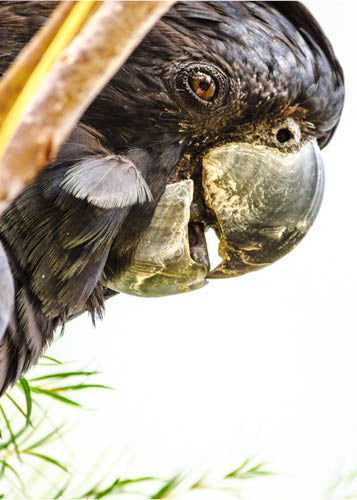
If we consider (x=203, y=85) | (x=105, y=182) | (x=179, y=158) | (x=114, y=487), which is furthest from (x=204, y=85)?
(x=114, y=487)

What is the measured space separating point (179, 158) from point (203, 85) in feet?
0.35

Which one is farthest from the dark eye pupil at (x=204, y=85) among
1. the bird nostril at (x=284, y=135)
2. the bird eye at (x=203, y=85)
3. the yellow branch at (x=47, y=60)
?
the yellow branch at (x=47, y=60)

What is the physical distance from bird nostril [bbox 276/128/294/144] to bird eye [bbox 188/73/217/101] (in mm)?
121

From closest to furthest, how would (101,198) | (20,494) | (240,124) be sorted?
(101,198)
(240,124)
(20,494)

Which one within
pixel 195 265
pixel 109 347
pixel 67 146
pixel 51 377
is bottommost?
pixel 109 347

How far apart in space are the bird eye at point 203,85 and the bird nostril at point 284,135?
0.12 metres

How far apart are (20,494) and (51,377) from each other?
0.24m

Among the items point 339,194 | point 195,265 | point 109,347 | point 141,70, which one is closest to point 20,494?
point 195,265

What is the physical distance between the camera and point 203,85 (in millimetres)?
987

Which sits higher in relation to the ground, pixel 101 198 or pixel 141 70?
pixel 141 70

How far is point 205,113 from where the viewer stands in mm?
997

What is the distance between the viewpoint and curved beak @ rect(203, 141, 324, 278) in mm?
1023

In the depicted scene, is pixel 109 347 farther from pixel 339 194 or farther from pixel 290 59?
pixel 290 59

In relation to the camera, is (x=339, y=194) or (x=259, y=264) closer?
(x=259, y=264)
